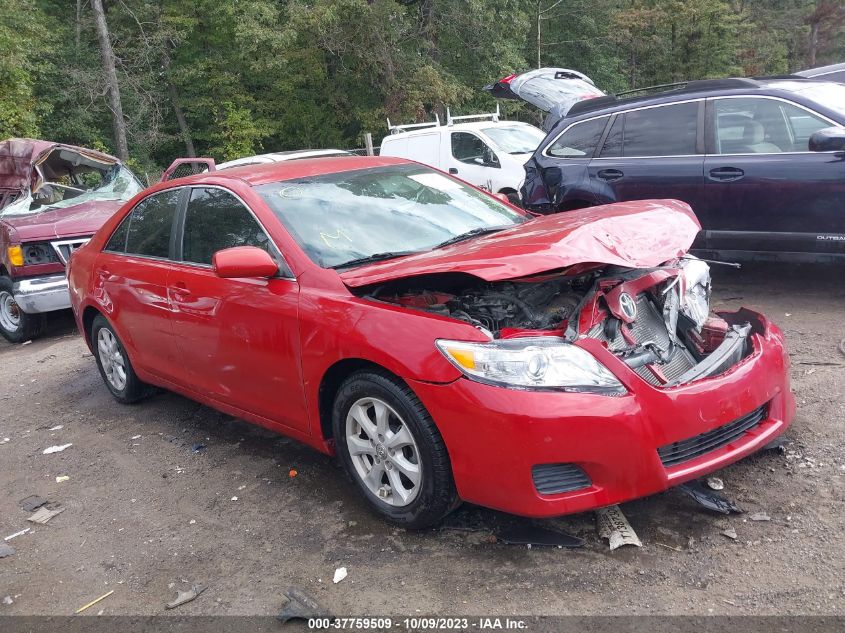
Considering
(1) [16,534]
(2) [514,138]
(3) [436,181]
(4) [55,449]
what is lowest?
(4) [55,449]

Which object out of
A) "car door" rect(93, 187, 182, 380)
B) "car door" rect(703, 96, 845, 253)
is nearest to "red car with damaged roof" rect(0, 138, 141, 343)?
"car door" rect(93, 187, 182, 380)

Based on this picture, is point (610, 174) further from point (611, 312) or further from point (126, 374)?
point (126, 374)

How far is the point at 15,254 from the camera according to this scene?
7898mm

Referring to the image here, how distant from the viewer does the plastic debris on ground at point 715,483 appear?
3281 mm

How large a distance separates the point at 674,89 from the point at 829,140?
67.7 inches

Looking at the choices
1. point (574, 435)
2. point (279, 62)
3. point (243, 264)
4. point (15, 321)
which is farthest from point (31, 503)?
point (279, 62)

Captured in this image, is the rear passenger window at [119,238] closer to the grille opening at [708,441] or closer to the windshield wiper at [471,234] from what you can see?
the windshield wiper at [471,234]

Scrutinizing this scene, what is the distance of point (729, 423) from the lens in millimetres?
2998

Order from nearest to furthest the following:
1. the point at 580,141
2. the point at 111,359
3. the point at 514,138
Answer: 1. the point at 111,359
2. the point at 580,141
3. the point at 514,138

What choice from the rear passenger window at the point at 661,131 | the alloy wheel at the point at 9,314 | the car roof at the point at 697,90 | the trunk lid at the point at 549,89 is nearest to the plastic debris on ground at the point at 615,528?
the rear passenger window at the point at 661,131

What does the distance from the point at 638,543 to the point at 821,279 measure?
15.5 feet

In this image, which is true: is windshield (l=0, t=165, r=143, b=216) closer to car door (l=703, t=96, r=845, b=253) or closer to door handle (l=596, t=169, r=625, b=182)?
door handle (l=596, t=169, r=625, b=182)

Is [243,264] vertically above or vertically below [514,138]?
above

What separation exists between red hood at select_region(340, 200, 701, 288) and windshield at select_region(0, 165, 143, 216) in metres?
6.94
